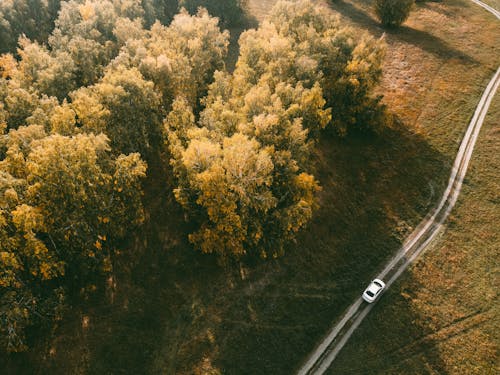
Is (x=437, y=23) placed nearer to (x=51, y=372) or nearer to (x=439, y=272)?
(x=439, y=272)

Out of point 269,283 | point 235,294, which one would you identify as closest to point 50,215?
point 235,294

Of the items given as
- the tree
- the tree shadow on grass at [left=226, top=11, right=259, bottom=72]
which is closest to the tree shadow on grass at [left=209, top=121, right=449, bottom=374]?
the tree

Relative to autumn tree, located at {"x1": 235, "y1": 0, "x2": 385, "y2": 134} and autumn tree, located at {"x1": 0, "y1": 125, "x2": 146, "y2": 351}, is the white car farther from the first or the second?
autumn tree, located at {"x1": 0, "y1": 125, "x2": 146, "y2": 351}

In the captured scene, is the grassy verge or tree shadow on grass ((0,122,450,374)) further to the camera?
the grassy verge

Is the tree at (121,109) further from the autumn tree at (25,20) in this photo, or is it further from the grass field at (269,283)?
the autumn tree at (25,20)

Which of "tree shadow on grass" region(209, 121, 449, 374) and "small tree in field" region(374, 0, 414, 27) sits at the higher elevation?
"small tree in field" region(374, 0, 414, 27)

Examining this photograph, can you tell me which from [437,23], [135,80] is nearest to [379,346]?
[135,80]

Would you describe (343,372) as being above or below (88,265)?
below
